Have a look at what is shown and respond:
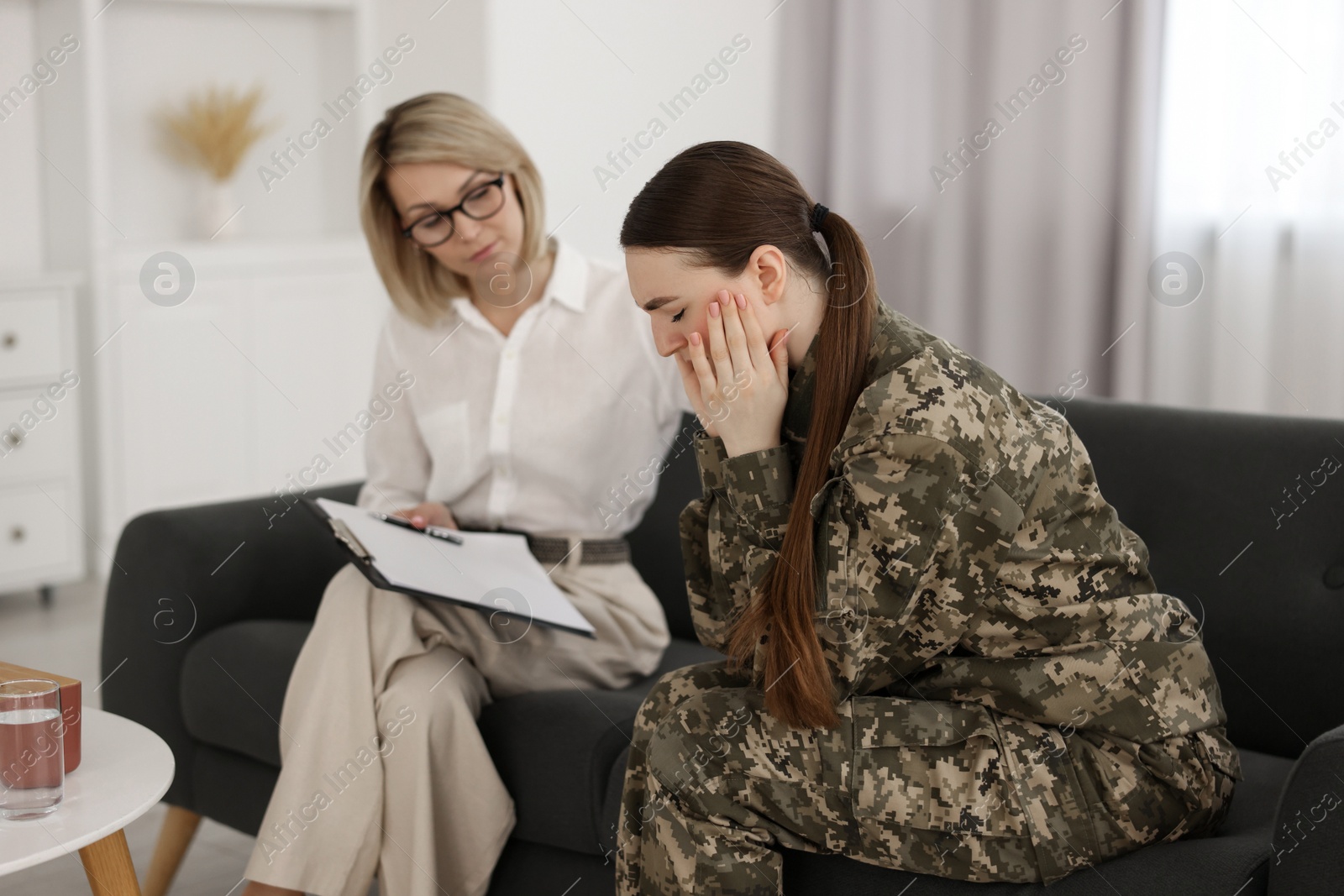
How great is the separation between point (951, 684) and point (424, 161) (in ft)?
3.50

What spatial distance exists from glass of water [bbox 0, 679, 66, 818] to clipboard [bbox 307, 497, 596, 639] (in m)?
0.41

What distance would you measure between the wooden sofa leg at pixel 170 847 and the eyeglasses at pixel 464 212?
0.95 meters

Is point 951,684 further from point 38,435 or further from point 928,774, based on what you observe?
point 38,435

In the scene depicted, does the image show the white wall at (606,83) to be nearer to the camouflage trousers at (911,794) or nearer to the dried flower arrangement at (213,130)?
the dried flower arrangement at (213,130)

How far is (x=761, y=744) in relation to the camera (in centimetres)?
131

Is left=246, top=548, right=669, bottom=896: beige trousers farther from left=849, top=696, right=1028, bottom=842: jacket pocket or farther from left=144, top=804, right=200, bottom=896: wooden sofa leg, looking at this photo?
left=849, top=696, right=1028, bottom=842: jacket pocket

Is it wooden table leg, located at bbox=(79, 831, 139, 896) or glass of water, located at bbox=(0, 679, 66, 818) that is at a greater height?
glass of water, located at bbox=(0, 679, 66, 818)

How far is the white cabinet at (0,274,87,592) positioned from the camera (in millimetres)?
3486

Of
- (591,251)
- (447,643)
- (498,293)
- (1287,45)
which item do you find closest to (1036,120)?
(1287,45)

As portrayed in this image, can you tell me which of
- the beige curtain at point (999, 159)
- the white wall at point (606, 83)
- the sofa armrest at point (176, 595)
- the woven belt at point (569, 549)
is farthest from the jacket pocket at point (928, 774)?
the white wall at point (606, 83)

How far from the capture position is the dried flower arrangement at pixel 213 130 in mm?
4094

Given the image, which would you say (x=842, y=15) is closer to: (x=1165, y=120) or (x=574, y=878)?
(x=1165, y=120)

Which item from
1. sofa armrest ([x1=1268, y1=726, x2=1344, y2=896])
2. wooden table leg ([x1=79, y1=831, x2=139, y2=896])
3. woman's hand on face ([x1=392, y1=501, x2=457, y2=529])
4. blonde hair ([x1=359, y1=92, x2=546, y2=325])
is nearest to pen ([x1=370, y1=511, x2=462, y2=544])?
woman's hand on face ([x1=392, y1=501, x2=457, y2=529])

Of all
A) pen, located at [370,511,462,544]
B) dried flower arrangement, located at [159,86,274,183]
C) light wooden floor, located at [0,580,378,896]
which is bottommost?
light wooden floor, located at [0,580,378,896]
